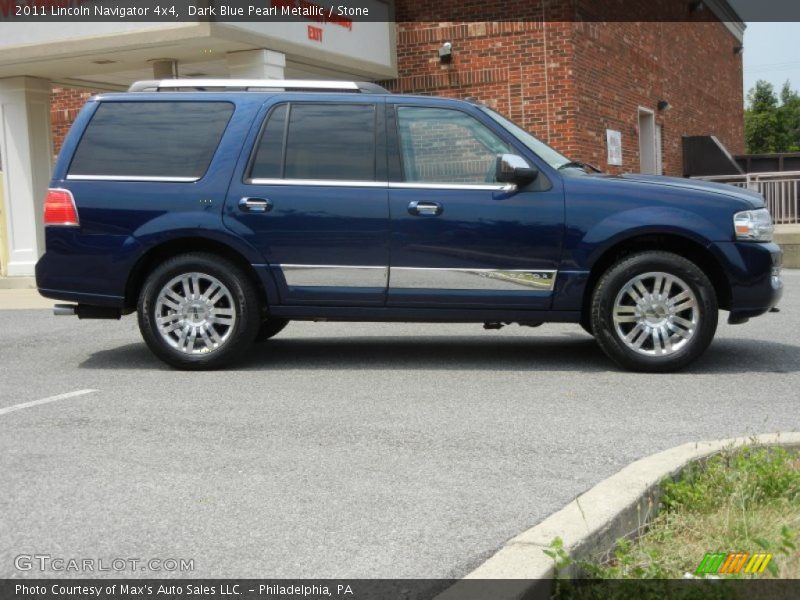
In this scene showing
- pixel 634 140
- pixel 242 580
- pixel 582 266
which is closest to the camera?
pixel 242 580

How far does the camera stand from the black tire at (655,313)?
6.96 metres

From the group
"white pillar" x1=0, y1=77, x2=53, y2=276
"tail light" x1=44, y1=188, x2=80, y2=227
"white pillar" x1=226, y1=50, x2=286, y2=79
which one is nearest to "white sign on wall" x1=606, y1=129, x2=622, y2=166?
"white pillar" x1=226, y1=50, x2=286, y2=79

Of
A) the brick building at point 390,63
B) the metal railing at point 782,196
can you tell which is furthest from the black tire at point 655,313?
the metal railing at point 782,196

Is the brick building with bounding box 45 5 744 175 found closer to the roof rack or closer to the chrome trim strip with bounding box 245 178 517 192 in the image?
the roof rack

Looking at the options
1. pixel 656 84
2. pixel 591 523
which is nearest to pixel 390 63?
pixel 656 84

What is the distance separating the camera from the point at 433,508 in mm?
4023

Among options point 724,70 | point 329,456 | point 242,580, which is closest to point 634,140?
point 724,70

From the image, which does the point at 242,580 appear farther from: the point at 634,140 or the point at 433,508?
the point at 634,140

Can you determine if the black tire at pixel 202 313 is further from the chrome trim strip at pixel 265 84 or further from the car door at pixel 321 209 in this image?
the chrome trim strip at pixel 265 84

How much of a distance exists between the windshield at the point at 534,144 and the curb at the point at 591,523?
3.26 meters

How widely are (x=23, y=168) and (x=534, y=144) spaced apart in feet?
37.4

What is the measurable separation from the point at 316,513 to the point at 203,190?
3.81 metres

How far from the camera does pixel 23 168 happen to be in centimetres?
1628

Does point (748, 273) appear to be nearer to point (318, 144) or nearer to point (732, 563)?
point (318, 144)
